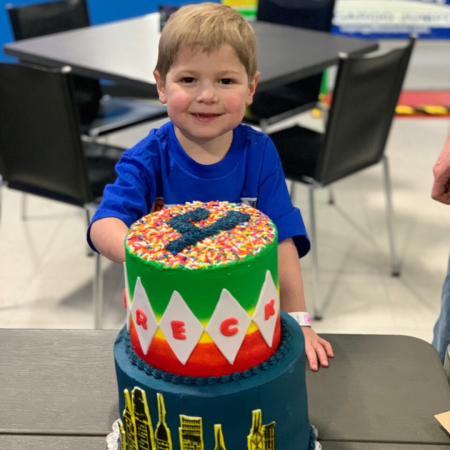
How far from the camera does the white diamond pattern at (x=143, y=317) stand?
2.65 ft

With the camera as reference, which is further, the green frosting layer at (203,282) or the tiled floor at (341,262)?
the tiled floor at (341,262)

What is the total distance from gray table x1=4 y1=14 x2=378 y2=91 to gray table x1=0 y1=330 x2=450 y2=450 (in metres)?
1.32

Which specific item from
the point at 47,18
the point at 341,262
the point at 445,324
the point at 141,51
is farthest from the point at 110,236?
the point at 47,18

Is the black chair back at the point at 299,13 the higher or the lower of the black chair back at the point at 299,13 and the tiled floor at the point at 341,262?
the higher

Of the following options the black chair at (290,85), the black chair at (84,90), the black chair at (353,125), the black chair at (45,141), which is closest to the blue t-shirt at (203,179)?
the black chair at (45,141)

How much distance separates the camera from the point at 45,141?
2.21 metres

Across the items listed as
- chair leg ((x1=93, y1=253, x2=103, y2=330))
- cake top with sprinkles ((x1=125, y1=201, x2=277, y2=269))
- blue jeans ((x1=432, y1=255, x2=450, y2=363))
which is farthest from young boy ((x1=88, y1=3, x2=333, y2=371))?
chair leg ((x1=93, y1=253, x2=103, y2=330))

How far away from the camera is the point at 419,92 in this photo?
16.7 feet

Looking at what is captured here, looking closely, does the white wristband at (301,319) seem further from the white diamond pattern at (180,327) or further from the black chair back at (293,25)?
the black chair back at (293,25)

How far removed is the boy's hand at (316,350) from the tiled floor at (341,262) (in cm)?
130

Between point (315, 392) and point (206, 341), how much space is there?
1.15 ft

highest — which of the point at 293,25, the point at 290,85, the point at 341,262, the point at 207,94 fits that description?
the point at 207,94

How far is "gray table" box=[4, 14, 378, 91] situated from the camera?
7.93 ft

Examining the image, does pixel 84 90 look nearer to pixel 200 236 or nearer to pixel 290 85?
pixel 290 85
